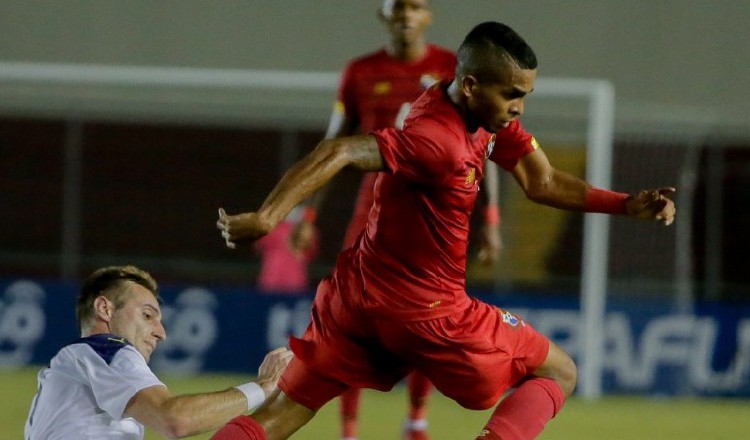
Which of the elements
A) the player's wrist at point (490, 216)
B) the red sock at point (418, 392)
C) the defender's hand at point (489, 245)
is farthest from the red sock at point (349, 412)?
the player's wrist at point (490, 216)

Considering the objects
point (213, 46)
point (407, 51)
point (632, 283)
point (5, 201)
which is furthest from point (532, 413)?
point (213, 46)

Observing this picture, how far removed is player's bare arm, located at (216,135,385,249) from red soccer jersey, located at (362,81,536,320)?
1.21ft

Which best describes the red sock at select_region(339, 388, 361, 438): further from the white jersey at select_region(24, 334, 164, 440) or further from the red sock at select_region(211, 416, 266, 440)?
the white jersey at select_region(24, 334, 164, 440)

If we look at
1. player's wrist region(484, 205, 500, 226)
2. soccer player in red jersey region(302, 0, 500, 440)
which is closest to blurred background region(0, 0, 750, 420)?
soccer player in red jersey region(302, 0, 500, 440)

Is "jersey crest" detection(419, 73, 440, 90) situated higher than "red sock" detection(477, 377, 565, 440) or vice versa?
"jersey crest" detection(419, 73, 440, 90)

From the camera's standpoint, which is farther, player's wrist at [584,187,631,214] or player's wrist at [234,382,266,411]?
player's wrist at [584,187,631,214]

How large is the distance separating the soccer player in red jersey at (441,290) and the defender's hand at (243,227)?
0.65m

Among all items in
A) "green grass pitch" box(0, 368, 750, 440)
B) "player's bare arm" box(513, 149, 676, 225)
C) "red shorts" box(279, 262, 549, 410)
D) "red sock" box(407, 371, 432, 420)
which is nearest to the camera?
"red shorts" box(279, 262, 549, 410)

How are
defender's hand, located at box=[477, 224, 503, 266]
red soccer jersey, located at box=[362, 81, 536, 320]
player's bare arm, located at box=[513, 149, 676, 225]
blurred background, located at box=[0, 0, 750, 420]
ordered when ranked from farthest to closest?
blurred background, located at box=[0, 0, 750, 420], defender's hand, located at box=[477, 224, 503, 266], player's bare arm, located at box=[513, 149, 676, 225], red soccer jersey, located at box=[362, 81, 536, 320]

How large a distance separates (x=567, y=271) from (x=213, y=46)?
6.75 m

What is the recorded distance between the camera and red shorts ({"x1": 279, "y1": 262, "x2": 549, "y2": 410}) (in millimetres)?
4961

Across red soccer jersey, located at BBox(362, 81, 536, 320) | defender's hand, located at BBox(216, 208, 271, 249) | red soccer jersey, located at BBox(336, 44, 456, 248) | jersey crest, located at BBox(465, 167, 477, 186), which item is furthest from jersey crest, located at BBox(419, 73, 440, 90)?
defender's hand, located at BBox(216, 208, 271, 249)

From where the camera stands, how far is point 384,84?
7.19m

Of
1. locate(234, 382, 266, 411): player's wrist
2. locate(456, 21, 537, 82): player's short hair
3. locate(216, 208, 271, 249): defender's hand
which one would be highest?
locate(456, 21, 537, 82): player's short hair
